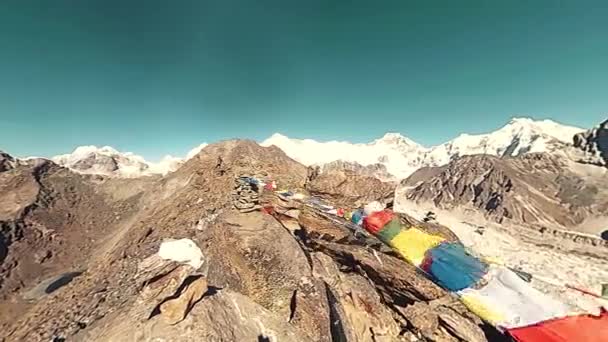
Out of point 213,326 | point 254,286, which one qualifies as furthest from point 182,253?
point 254,286

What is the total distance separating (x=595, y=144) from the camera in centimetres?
13125

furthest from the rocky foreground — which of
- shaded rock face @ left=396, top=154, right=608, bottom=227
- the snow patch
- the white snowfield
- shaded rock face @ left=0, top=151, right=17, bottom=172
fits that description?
shaded rock face @ left=396, top=154, right=608, bottom=227

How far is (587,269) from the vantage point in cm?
4731

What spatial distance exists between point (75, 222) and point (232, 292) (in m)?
62.4

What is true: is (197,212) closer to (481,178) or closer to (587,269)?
(587,269)

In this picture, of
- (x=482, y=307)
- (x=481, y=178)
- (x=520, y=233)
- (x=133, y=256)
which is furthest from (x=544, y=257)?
(x=481, y=178)

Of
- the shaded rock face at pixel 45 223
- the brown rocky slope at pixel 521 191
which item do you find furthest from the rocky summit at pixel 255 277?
the brown rocky slope at pixel 521 191

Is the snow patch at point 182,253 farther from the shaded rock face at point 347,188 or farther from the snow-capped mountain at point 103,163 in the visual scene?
the snow-capped mountain at point 103,163

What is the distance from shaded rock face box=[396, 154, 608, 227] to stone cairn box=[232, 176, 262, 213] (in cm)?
8296

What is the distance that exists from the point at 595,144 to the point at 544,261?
11493cm

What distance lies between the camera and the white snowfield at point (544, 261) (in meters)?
15.8

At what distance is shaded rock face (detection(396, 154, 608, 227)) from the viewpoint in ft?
311

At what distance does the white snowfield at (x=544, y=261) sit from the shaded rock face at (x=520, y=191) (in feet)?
67.2

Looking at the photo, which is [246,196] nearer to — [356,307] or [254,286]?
[254,286]
